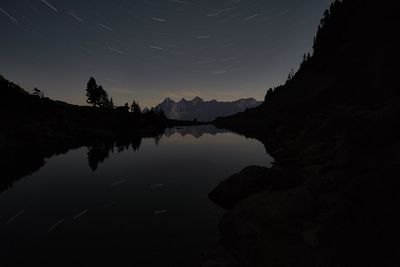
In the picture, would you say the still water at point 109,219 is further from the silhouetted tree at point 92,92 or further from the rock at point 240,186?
the silhouetted tree at point 92,92

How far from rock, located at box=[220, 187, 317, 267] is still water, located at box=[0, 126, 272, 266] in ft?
5.64

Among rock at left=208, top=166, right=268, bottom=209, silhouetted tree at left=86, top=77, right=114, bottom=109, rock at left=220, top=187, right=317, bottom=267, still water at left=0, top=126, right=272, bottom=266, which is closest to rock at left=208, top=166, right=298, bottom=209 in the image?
rock at left=208, top=166, right=268, bottom=209

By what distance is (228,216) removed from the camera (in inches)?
437

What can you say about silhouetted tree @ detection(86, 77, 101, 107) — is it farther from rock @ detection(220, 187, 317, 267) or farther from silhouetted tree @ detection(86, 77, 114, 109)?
rock @ detection(220, 187, 317, 267)

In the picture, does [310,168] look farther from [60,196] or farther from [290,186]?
[60,196]

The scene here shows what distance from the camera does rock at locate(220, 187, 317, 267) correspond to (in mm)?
8055

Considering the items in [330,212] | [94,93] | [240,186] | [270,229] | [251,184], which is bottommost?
[270,229]

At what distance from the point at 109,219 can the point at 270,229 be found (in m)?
9.60

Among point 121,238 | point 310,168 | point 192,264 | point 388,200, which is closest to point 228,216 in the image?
point 192,264

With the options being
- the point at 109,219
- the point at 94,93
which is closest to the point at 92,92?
the point at 94,93

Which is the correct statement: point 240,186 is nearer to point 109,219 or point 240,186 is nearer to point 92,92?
point 109,219

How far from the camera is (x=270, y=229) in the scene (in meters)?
9.20

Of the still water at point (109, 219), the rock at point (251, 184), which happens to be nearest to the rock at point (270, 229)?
the still water at point (109, 219)

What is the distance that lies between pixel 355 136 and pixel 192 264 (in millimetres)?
12127
